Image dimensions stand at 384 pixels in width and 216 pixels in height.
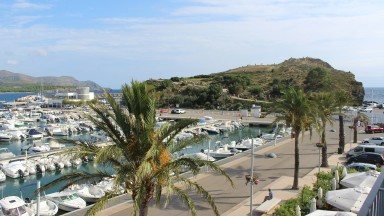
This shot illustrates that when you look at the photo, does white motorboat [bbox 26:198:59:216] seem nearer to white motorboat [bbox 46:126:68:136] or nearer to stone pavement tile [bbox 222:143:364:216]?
stone pavement tile [bbox 222:143:364:216]

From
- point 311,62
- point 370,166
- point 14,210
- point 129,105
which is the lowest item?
point 14,210

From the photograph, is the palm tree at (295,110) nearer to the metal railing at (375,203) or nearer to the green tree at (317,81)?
the metal railing at (375,203)

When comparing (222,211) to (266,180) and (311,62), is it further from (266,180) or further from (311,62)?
(311,62)

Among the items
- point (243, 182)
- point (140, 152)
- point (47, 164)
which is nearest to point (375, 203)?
point (140, 152)

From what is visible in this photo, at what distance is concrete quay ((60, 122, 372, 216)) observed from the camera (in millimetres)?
20312

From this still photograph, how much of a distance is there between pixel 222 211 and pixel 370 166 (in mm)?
12919

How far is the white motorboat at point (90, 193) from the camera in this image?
26481 mm

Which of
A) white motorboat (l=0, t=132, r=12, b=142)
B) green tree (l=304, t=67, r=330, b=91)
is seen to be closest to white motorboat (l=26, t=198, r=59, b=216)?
white motorboat (l=0, t=132, r=12, b=142)

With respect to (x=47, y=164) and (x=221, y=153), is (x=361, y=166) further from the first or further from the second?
(x=47, y=164)

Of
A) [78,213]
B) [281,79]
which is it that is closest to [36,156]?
[78,213]

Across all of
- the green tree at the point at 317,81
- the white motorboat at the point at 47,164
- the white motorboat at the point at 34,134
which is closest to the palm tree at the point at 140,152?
the white motorboat at the point at 47,164

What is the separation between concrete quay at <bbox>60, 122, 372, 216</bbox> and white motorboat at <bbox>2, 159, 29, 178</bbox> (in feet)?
55.2

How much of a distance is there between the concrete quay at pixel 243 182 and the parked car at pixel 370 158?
196cm

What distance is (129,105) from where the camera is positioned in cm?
1234
